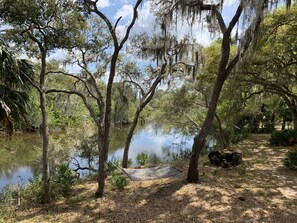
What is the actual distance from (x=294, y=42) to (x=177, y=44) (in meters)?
3.57

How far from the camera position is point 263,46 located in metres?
8.42

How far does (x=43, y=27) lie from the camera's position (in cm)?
573

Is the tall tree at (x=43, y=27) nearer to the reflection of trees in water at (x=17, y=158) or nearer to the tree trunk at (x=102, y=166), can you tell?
the tree trunk at (x=102, y=166)

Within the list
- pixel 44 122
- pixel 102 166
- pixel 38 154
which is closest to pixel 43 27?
pixel 44 122

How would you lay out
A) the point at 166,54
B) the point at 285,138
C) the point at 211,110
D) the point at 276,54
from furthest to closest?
the point at 285,138 < the point at 166,54 < the point at 276,54 < the point at 211,110

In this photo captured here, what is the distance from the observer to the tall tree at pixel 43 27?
17.2 ft

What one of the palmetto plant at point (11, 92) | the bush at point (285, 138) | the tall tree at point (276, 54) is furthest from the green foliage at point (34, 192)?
the bush at point (285, 138)

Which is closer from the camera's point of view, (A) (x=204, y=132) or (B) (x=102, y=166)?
(B) (x=102, y=166)

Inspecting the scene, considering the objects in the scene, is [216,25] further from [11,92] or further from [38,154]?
[38,154]

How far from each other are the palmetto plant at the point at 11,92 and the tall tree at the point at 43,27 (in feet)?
1.95

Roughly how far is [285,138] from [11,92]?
11.2m

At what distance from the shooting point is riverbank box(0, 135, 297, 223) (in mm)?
4926

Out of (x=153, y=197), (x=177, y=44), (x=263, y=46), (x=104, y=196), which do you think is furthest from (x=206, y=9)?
(x=104, y=196)

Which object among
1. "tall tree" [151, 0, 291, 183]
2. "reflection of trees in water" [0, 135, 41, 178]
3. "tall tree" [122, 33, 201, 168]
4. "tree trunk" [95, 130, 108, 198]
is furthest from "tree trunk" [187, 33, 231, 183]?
"reflection of trees in water" [0, 135, 41, 178]
